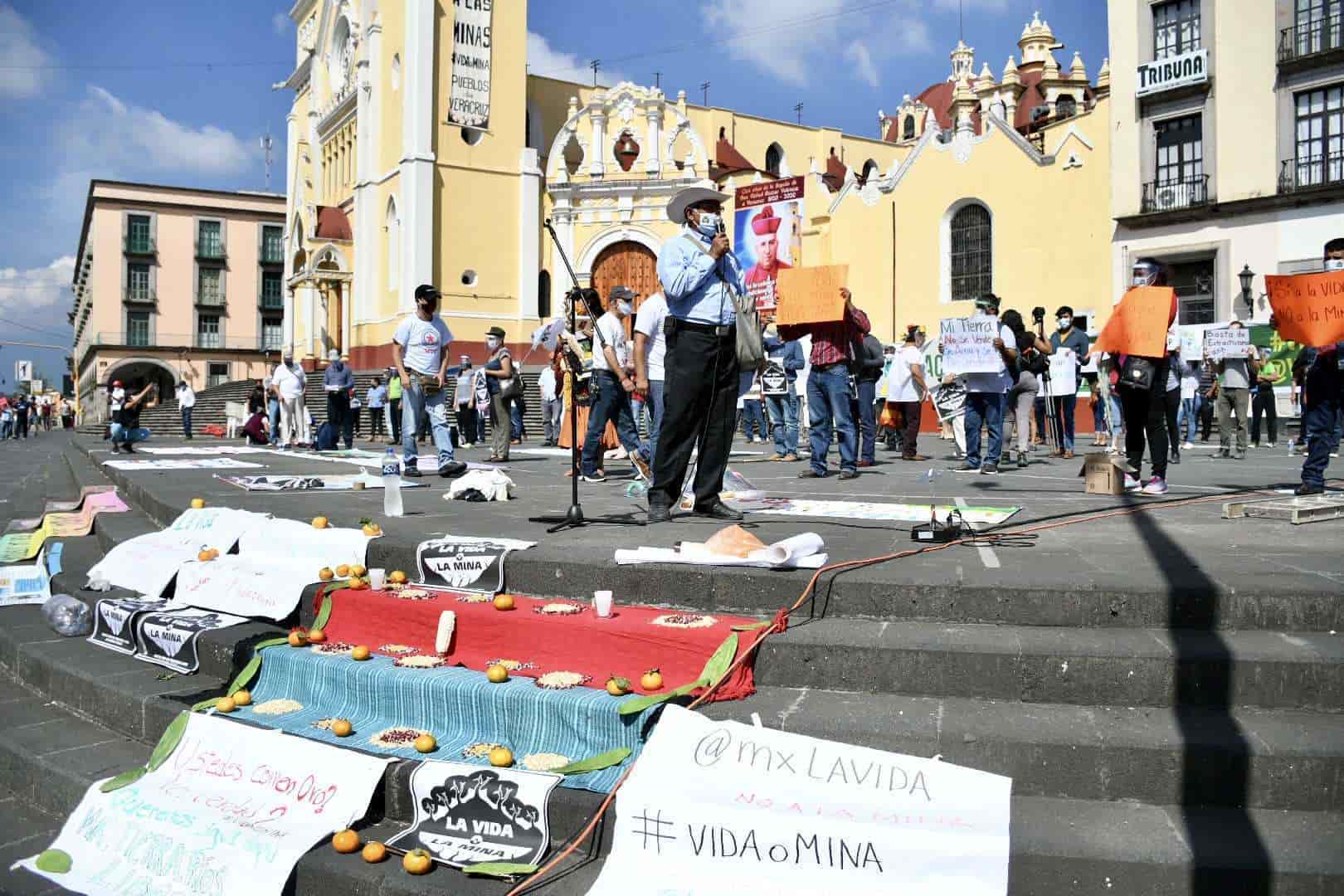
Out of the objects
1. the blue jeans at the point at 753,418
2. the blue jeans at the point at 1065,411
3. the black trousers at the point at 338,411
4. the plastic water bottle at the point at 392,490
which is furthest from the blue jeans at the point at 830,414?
the black trousers at the point at 338,411

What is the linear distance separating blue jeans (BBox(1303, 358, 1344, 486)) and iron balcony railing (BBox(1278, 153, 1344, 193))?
21.7 m

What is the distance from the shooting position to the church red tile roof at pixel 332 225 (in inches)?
1553

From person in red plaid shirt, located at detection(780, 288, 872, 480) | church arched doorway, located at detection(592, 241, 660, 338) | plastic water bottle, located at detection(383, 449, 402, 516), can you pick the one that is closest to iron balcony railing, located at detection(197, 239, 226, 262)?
church arched doorway, located at detection(592, 241, 660, 338)

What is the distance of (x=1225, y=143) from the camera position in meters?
26.5

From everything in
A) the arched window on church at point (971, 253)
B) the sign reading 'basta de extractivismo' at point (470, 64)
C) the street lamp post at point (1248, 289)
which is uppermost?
the sign reading 'basta de extractivismo' at point (470, 64)

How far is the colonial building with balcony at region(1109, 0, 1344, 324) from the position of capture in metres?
25.2

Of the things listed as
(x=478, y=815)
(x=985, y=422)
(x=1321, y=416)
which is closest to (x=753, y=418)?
(x=985, y=422)

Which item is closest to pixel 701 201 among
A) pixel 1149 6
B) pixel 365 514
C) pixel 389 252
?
pixel 365 514

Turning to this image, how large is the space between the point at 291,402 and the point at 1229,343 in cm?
1509

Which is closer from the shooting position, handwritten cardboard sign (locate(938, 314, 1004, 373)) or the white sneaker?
the white sneaker

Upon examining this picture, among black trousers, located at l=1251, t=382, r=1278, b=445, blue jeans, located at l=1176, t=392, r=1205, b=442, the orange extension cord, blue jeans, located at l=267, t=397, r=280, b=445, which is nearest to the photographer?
the orange extension cord

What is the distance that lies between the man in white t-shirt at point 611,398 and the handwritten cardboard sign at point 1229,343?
9.24 meters

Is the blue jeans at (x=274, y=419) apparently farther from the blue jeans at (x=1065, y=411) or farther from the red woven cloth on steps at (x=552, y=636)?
the red woven cloth on steps at (x=552, y=636)

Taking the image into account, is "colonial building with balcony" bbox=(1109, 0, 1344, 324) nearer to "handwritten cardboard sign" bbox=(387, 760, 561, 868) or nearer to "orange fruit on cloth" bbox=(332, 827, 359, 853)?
"handwritten cardboard sign" bbox=(387, 760, 561, 868)
